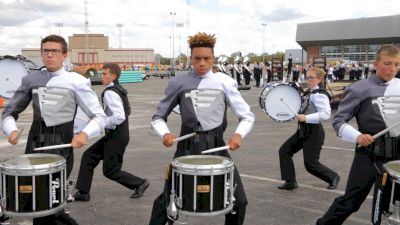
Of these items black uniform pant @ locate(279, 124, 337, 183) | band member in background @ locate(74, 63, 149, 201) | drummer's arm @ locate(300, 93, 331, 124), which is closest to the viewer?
band member in background @ locate(74, 63, 149, 201)

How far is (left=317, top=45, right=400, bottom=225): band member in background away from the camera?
4.10m

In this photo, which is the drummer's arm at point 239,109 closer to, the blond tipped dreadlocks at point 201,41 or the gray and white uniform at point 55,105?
the blond tipped dreadlocks at point 201,41

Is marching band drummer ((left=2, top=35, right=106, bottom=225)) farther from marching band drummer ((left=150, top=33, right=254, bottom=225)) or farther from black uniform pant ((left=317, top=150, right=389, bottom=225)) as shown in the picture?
black uniform pant ((left=317, top=150, right=389, bottom=225))

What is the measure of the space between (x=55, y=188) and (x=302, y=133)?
390 centimetres

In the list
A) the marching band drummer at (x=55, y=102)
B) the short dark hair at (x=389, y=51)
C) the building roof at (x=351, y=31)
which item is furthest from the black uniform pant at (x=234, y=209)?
the building roof at (x=351, y=31)

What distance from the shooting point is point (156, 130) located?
4.19 m

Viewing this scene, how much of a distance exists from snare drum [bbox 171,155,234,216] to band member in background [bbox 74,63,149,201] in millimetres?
2616

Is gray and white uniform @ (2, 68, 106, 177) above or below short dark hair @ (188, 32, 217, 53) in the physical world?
below

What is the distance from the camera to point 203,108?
4.10 meters

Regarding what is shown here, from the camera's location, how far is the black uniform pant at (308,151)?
21.7 ft

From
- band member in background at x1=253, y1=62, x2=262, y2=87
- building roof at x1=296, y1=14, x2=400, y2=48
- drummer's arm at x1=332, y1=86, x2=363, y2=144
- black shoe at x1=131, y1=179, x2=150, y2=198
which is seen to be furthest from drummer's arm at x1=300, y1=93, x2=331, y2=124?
building roof at x1=296, y1=14, x2=400, y2=48

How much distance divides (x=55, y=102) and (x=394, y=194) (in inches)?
118

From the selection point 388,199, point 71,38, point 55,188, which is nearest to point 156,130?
point 55,188

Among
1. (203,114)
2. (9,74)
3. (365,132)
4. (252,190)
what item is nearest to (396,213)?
(365,132)
